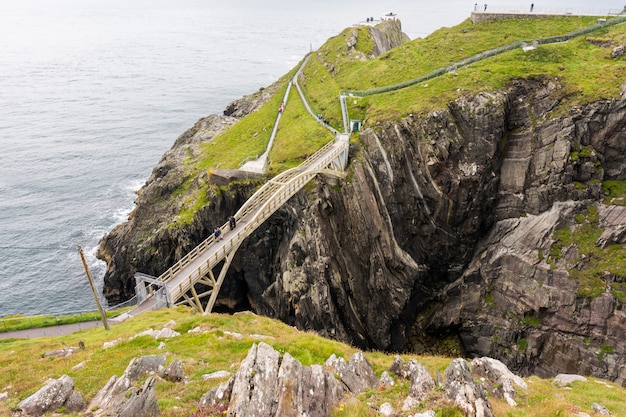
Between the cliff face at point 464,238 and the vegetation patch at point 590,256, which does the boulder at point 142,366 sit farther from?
the vegetation patch at point 590,256

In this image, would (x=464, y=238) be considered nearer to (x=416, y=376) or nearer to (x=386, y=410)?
(x=416, y=376)

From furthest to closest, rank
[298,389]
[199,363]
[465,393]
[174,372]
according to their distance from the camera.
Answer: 1. [199,363]
2. [174,372]
3. [298,389]
4. [465,393]

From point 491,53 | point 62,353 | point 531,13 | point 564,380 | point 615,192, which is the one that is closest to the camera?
point 62,353

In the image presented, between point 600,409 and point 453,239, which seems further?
point 453,239

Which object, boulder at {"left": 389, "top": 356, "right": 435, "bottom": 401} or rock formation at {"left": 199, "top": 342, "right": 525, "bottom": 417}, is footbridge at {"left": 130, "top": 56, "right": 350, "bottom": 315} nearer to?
rock formation at {"left": 199, "top": 342, "right": 525, "bottom": 417}

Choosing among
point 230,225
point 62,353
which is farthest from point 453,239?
point 62,353

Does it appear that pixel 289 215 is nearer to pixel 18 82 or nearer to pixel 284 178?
pixel 284 178

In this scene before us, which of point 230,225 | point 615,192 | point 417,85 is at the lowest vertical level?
point 615,192

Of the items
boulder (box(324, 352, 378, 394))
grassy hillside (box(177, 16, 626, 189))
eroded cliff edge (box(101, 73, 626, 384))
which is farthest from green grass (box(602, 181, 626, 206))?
boulder (box(324, 352, 378, 394))
